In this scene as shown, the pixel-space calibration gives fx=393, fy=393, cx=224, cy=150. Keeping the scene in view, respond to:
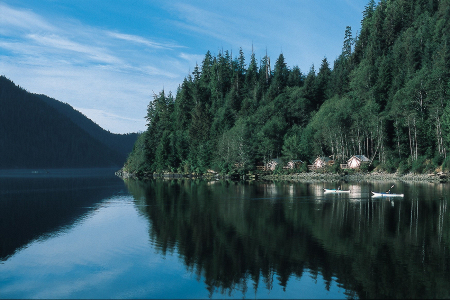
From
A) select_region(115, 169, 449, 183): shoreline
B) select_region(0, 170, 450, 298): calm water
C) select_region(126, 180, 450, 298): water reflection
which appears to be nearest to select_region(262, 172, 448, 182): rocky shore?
select_region(115, 169, 449, 183): shoreline

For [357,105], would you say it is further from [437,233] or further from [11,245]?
[11,245]

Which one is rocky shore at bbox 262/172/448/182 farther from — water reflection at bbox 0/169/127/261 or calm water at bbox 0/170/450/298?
water reflection at bbox 0/169/127/261

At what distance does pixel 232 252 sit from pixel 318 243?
608 centimetres

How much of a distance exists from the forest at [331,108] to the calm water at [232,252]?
4673 cm

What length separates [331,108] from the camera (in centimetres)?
10875

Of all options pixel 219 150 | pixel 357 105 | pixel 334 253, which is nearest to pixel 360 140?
pixel 357 105

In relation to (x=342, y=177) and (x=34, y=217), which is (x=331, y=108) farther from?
(x=34, y=217)

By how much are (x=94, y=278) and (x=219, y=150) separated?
90539 millimetres

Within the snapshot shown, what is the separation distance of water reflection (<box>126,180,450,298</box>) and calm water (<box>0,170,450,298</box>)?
0.08m

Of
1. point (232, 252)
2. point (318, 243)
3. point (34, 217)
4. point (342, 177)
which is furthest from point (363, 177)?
point (232, 252)

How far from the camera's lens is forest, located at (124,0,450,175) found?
8688 centimetres

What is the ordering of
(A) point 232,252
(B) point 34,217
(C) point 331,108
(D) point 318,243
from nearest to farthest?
1. (A) point 232,252
2. (D) point 318,243
3. (B) point 34,217
4. (C) point 331,108

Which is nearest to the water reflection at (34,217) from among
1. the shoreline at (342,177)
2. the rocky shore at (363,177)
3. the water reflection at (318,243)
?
the water reflection at (318,243)

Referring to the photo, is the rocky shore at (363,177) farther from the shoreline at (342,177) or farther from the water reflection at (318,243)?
the water reflection at (318,243)
